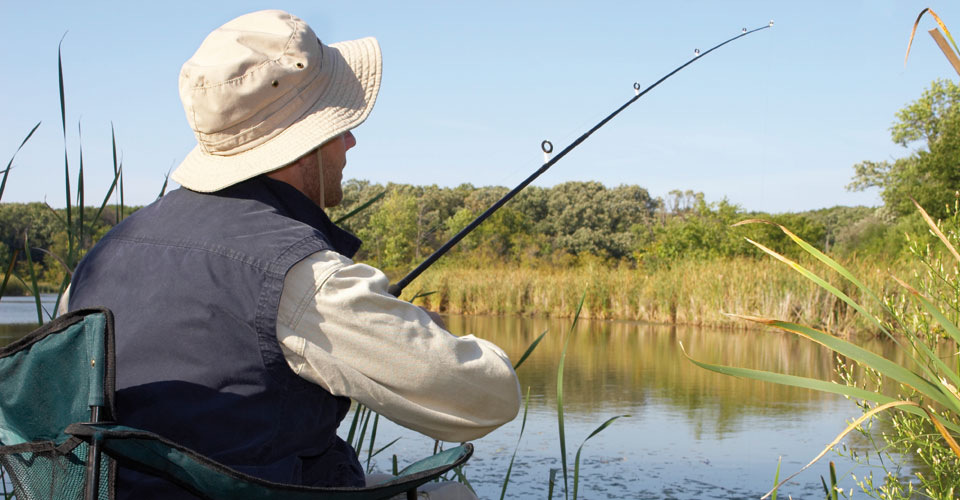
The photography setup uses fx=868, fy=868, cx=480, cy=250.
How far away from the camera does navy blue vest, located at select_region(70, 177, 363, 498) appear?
105 cm

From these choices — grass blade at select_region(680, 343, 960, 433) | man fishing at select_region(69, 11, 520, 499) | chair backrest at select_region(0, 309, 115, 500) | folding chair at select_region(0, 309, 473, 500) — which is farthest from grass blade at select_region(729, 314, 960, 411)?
chair backrest at select_region(0, 309, 115, 500)

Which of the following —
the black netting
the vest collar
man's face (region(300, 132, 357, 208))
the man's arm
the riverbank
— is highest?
man's face (region(300, 132, 357, 208))

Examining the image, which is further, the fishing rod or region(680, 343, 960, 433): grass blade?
the fishing rod

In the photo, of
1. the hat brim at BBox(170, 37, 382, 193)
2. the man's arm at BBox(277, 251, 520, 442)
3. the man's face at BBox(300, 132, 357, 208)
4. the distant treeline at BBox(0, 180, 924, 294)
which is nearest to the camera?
the man's arm at BBox(277, 251, 520, 442)

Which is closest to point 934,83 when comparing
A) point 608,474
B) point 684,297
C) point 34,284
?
point 684,297

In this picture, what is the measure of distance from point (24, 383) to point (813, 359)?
7.99 metres

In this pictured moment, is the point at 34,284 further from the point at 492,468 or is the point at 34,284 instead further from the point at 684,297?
the point at 684,297

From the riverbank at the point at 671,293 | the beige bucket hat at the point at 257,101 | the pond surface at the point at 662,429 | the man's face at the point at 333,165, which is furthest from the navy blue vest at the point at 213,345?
the riverbank at the point at 671,293

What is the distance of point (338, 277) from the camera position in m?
1.05

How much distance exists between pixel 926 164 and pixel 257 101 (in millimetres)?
21208

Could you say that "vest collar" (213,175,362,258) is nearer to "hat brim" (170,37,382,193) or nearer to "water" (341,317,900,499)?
"hat brim" (170,37,382,193)

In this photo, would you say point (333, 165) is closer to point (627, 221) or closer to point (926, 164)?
point (926, 164)

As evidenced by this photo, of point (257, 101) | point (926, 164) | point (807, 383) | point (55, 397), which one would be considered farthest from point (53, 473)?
point (926, 164)

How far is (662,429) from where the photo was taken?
5113 millimetres
